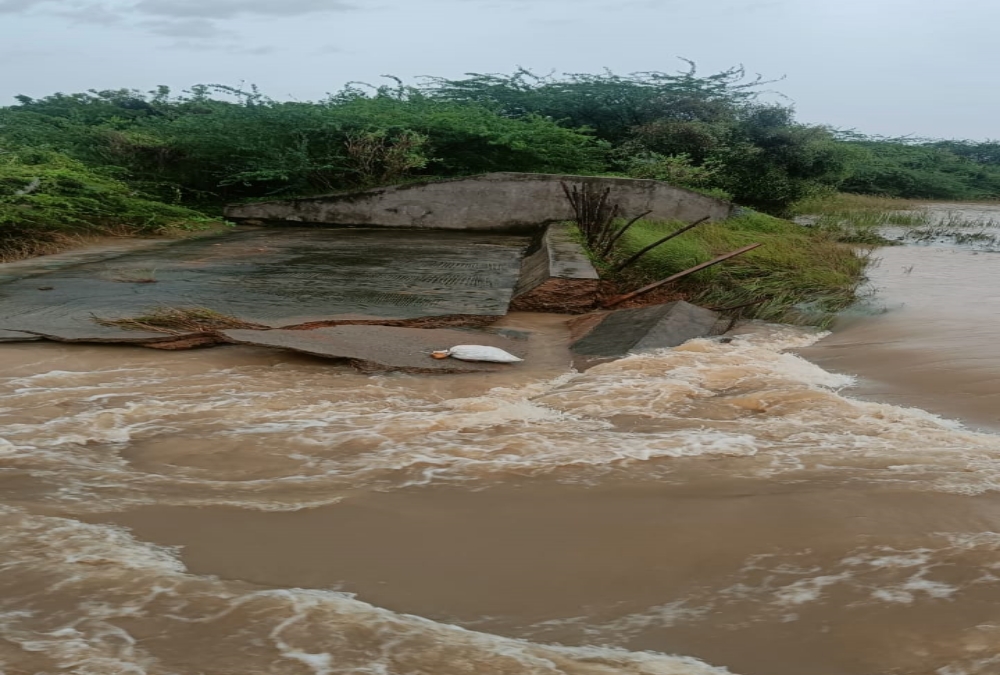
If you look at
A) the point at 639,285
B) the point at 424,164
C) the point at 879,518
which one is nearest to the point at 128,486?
the point at 879,518

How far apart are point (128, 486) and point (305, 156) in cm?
939

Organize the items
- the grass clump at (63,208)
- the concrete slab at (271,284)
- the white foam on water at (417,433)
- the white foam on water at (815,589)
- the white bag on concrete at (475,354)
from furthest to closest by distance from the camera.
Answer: the grass clump at (63,208)
the concrete slab at (271,284)
the white bag on concrete at (475,354)
the white foam on water at (417,433)
the white foam on water at (815,589)

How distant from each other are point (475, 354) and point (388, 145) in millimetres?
7772

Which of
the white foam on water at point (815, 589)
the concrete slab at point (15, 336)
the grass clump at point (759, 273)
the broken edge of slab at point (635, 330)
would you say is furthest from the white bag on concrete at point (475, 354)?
the white foam on water at point (815, 589)

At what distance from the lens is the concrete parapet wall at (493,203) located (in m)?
11.9

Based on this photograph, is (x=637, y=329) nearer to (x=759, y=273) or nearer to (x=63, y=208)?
(x=759, y=273)

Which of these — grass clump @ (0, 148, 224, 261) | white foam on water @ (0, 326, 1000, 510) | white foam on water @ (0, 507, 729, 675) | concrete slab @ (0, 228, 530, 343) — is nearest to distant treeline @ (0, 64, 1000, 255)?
grass clump @ (0, 148, 224, 261)

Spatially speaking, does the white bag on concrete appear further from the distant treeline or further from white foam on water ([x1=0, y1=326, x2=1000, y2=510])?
the distant treeline

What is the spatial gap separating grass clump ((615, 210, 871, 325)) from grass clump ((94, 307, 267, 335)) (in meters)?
3.72

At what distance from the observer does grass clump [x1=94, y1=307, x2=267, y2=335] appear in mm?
5887

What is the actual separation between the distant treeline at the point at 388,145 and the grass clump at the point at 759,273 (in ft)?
Answer: 11.9

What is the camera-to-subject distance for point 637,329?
21.0 feet

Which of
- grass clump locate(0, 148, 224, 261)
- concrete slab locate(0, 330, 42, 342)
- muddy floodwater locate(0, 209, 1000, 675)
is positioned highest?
grass clump locate(0, 148, 224, 261)

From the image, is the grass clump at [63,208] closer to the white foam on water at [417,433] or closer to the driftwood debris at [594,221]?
the white foam on water at [417,433]
